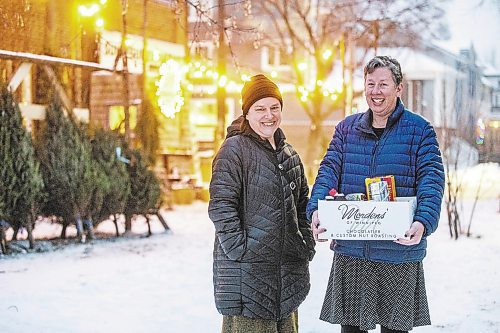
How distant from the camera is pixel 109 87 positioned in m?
23.0

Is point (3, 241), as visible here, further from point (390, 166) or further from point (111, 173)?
point (390, 166)

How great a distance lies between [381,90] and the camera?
412 cm

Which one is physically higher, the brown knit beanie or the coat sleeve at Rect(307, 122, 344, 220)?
the brown knit beanie

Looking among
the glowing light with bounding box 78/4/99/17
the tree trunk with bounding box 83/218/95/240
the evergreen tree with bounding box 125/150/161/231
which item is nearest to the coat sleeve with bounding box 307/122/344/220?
the tree trunk with bounding box 83/218/95/240

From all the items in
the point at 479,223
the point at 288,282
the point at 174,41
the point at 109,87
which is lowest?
the point at 479,223

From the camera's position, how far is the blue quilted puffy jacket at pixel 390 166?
161 inches

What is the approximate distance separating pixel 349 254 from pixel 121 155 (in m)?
8.96

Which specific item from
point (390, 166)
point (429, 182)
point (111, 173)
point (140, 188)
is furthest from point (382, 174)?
point (140, 188)

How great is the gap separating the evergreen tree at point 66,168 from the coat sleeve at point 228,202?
7.82 m

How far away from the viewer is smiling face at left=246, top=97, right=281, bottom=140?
167 inches

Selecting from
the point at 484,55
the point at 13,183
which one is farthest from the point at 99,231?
the point at 484,55

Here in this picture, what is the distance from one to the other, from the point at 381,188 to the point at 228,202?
2.65 ft

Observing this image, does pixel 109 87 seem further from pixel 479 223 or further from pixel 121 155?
pixel 479 223

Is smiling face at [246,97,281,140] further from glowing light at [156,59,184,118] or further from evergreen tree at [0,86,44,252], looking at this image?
glowing light at [156,59,184,118]
